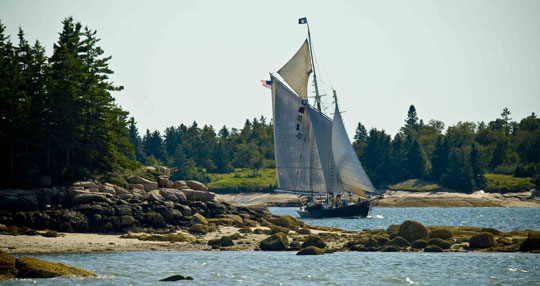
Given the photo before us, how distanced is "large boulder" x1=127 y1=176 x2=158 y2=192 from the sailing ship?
30.5m

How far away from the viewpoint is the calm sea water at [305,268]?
29844 millimetres

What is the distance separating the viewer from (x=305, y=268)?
1336 inches

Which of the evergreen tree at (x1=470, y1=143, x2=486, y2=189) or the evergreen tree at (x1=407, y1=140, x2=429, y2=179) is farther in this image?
the evergreen tree at (x1=407, y1=140, x2=429, y2=179)

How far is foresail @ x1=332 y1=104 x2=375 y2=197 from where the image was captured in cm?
8169

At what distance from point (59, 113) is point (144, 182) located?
1090 centimetres

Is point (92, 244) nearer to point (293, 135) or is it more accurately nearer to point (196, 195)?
point (196, 195)

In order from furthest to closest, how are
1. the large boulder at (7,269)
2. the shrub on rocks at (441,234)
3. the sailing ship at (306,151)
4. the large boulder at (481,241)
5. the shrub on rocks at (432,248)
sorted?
the sailing ship at (306,151), the shrub on rocks at (441,234), the large boulder at (481,241), the shrub on rocks at (432,248), the large boulder at (7,269)

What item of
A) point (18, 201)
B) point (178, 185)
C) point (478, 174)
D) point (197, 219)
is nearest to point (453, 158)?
point (478, 174)

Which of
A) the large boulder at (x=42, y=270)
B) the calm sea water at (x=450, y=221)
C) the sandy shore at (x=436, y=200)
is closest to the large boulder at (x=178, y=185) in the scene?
the calm sea water at (x=450, y=221)

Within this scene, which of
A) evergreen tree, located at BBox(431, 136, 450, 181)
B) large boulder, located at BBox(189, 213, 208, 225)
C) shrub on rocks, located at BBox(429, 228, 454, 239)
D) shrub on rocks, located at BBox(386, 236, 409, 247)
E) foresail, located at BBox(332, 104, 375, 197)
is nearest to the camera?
shrub on rocks, located at BBox(386, 236, 409, 247)

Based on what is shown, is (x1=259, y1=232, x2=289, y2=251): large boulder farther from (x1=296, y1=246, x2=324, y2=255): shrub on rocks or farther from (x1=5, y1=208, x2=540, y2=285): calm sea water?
(x1=296, y1=246, x2=324, y2=255): shrub on rocks

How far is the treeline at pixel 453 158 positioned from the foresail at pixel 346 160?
72.0 meters

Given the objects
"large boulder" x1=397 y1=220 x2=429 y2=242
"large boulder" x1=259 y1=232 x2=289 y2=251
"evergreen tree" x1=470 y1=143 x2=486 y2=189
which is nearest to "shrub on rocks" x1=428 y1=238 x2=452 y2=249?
"large boulder" x1=397 y1=220 x2=429 y2=242

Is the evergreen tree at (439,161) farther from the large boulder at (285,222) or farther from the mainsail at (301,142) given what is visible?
the large boulder at (285,222)
